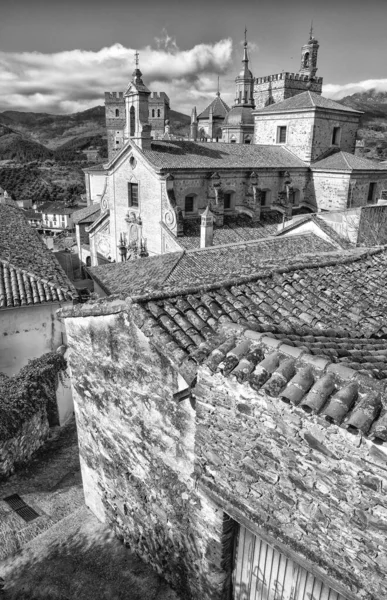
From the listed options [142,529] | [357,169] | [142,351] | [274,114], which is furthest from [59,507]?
[274,114]

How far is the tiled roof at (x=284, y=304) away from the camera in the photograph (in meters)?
5.37

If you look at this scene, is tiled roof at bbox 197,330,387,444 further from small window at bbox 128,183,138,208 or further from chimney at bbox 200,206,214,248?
small window at bbox 128,183,138,208

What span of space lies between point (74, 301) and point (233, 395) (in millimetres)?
9412

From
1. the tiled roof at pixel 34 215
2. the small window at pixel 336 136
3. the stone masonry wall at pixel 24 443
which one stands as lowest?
the tiled roof at pixel 34 215

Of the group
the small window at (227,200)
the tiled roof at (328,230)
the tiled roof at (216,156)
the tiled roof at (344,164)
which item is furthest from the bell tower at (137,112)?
the tiled roof at (344,164)

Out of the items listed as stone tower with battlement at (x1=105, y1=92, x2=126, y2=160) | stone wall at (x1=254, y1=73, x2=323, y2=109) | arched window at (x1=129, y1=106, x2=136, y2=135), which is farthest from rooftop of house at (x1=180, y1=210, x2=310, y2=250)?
stone tower with battlement at (x1=105, y1=92, x2=126, y2=160)

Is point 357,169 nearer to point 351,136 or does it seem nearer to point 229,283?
point 351,136

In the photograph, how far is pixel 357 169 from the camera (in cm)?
2777

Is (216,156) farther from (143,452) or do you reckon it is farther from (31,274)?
(143,452)

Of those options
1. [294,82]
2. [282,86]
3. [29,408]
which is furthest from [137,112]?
[294,82]

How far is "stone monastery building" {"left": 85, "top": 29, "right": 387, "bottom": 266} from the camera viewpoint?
24641mm

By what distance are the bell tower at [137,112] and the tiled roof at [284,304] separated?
730 inches

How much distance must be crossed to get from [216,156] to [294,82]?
21.9 m

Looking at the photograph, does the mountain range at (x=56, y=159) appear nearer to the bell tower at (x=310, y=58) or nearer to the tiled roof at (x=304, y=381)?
the bell tower at (x=310, y=58)
